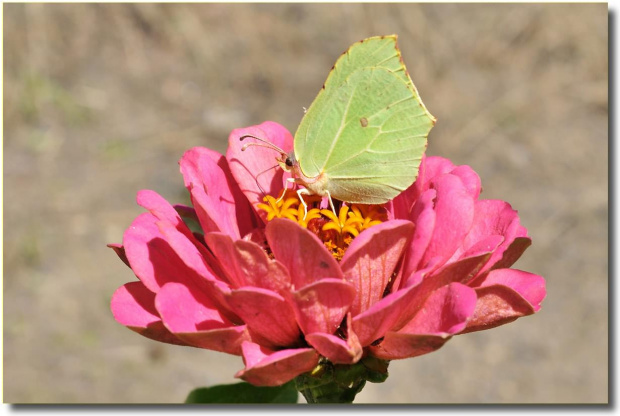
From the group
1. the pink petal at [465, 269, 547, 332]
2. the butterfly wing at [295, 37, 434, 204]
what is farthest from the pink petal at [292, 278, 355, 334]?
the butterfly wing at [295, 37, 434, 204]

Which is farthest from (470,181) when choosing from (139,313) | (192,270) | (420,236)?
(139,313)

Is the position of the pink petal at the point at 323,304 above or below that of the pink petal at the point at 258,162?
below

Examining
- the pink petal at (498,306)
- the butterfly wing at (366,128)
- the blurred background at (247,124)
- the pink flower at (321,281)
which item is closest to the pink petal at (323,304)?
the pink flower at (321,281)

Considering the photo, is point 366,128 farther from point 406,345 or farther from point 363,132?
point 406,345

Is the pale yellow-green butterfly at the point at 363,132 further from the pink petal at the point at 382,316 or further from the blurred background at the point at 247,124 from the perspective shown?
the blurred background at the point at 247,124

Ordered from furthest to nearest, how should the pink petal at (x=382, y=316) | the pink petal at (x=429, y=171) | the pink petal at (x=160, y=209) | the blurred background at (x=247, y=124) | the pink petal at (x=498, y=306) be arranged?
the blurred background at (x=247, y=124)
the pink petal at (x=429, y=171)
the pink petal at (x=160, y=209)
the pink petal at (x=498, y=306)
the pink petal at (x=382, y=316)

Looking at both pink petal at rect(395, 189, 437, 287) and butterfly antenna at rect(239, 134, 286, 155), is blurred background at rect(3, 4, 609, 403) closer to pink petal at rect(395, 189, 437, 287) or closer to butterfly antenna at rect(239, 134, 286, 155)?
butterfly antenna at rect(239, 134, 286, 155)
